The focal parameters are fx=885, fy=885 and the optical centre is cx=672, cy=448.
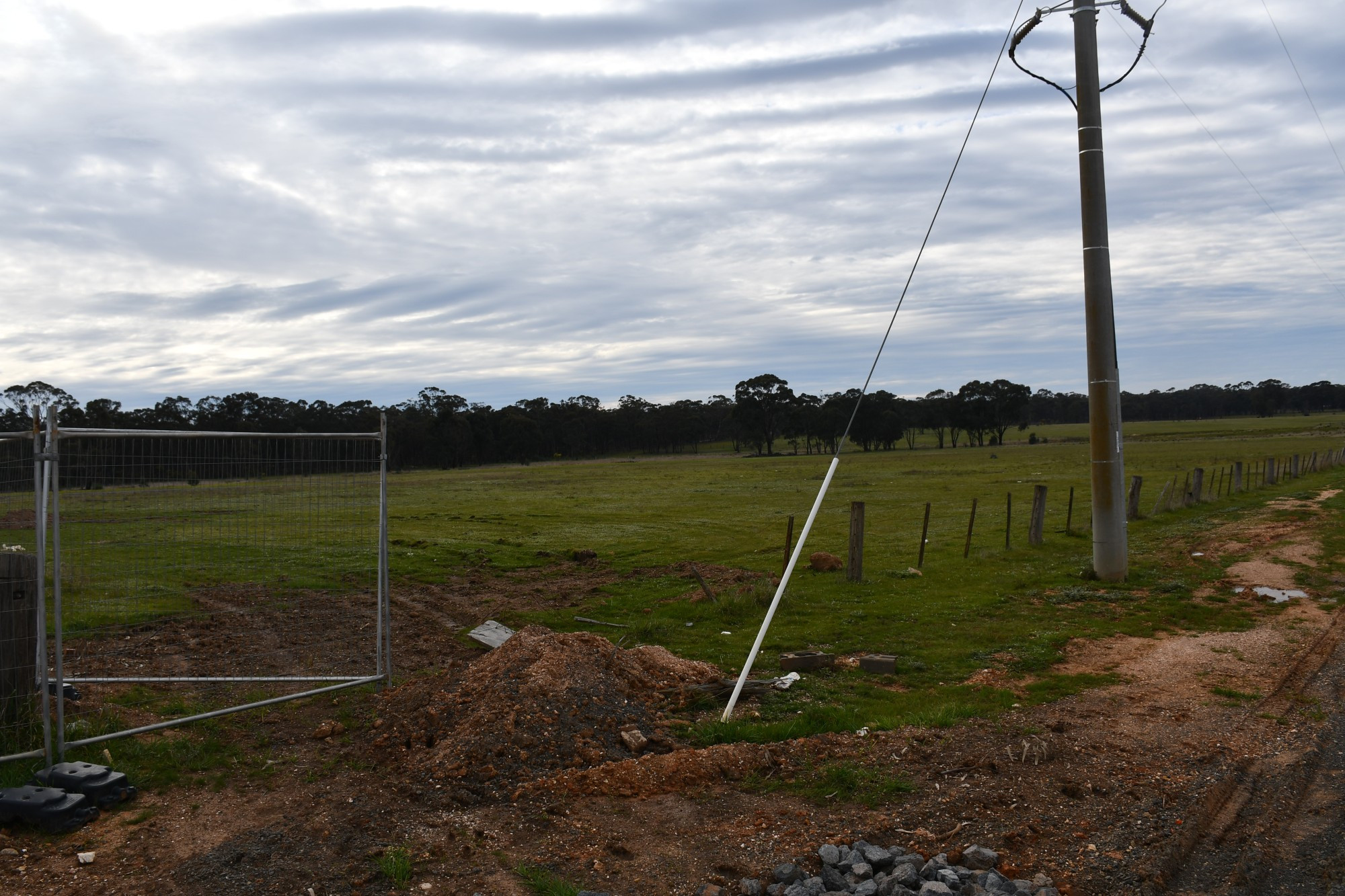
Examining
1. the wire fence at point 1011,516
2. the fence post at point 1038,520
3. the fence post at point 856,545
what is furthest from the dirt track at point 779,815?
the fence post at point 1038,520

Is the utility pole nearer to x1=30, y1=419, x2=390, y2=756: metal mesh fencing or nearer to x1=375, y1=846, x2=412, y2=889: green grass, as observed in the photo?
x1=30, y1=419, x2=390, y2=756: metal mesh fencing

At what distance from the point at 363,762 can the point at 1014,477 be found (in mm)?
51879

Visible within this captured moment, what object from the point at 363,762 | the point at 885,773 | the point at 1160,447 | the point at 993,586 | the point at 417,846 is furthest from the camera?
the point at 1160,447

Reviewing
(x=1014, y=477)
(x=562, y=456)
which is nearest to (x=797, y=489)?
(x=1014, y=477)

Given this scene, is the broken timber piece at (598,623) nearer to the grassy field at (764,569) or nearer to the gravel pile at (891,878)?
the grassy field at (764,569)

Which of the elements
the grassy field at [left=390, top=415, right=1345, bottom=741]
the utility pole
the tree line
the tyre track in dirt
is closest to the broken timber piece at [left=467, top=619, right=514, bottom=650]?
the grassy field at [left=390, top=415, right=1345, bottom=741]

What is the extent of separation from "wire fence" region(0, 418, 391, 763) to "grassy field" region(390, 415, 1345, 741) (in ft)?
11.9

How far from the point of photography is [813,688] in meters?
8.95

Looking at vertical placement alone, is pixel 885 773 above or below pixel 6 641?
below

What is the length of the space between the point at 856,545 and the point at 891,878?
36.6 ft

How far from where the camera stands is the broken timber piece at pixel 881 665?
9.58 meters

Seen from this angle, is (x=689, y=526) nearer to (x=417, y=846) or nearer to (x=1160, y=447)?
(x=417, y=846)

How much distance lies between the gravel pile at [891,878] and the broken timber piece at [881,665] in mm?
4429

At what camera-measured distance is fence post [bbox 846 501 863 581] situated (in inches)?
617
